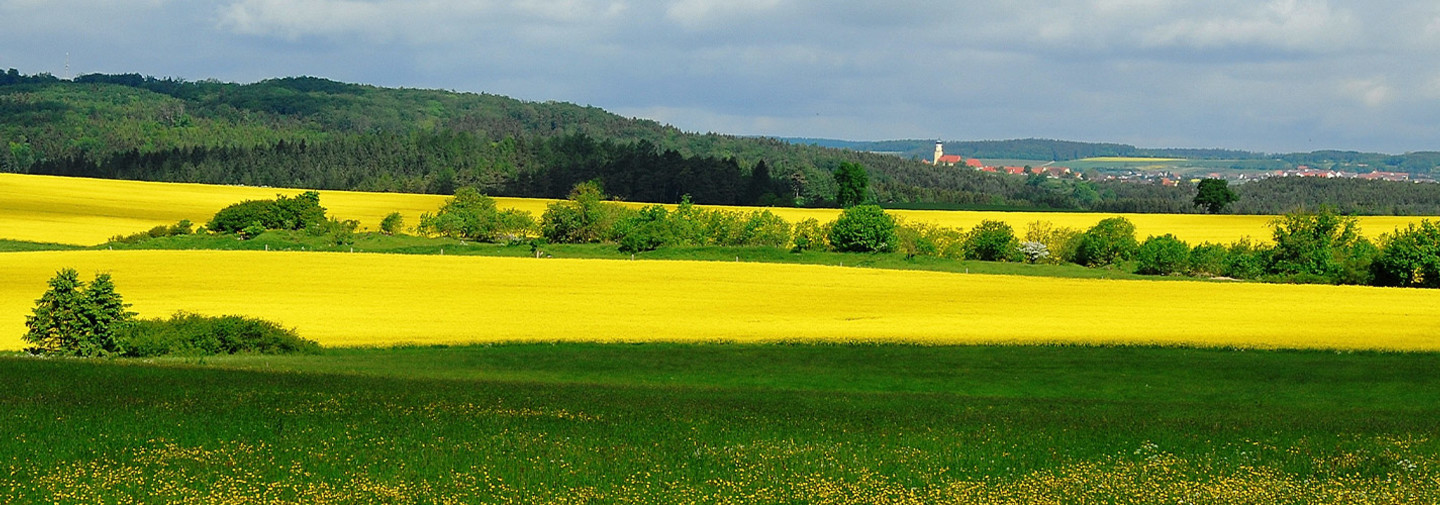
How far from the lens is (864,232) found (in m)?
96.6

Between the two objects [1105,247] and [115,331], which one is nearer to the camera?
[115,331]

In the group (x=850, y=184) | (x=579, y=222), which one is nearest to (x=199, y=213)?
(x=579, y=222)

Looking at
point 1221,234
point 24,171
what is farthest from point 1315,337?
point 24,171

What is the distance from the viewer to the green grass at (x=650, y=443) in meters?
15.2

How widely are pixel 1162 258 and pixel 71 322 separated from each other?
224 feet

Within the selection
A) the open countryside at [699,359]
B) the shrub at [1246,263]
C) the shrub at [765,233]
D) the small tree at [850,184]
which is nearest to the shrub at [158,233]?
the open countryside at [699,359]

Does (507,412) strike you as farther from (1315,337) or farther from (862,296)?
(862,296)

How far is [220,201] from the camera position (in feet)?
412

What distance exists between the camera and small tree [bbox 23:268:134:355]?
1423 inches

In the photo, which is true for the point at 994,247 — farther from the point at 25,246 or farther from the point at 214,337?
Result: the point at 25,246

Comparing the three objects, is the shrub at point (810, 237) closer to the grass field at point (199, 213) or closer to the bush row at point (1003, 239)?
the bush row at point (1003, 239)

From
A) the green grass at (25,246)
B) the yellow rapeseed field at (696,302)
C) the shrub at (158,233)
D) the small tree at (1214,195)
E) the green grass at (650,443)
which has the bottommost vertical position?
the yellow rapeseed field at (696,302)

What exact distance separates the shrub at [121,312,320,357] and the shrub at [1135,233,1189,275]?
60.7 m

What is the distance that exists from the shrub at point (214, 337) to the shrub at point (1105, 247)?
6398 centimetres
